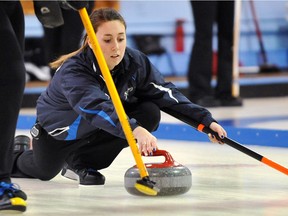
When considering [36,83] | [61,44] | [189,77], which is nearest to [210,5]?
[189,77]

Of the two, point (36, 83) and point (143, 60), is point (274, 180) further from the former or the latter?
point (36, 83)

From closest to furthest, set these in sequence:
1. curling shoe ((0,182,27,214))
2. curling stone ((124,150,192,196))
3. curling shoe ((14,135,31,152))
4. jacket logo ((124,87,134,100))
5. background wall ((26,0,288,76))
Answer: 1. curling shoe ((0,182,27,214))
2. curling stone ((124,150,192,196))
3. jacket logo ((124,87,134,100))
4. curling shoe ((14,135,31,152))
5. background wall ((26,0,288,76))

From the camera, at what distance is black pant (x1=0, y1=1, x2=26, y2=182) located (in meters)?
2.53

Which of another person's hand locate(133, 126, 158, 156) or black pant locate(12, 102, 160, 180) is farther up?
another person's hand locate(133, 126, 158, 156)

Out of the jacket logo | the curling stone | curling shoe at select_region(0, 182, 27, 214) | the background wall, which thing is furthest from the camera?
the background wall

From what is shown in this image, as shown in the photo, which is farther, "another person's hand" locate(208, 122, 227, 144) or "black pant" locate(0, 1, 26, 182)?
"another person's hand" locate(208, 122, 227, 144)

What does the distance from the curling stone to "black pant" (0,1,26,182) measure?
46 cm

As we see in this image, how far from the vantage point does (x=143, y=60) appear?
10.4 feet

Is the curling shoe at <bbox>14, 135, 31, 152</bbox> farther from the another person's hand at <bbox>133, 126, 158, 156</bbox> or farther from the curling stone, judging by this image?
the another person's hand at <bbox>133, 126, 158, 156</bbox>

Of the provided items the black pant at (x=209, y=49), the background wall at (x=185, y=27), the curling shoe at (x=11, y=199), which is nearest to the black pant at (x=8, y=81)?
the curling shoe at (x=11, y=199)

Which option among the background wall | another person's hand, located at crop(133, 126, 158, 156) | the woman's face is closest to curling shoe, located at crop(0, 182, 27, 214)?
another person's hand, located at crop(133, 126, 158, 156)

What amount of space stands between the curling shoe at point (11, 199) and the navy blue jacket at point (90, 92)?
17.4 inches

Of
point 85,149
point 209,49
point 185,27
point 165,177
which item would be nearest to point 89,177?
point 85,149

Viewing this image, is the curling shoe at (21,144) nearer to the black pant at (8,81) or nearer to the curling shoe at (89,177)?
the curling shoe at (89,177)
